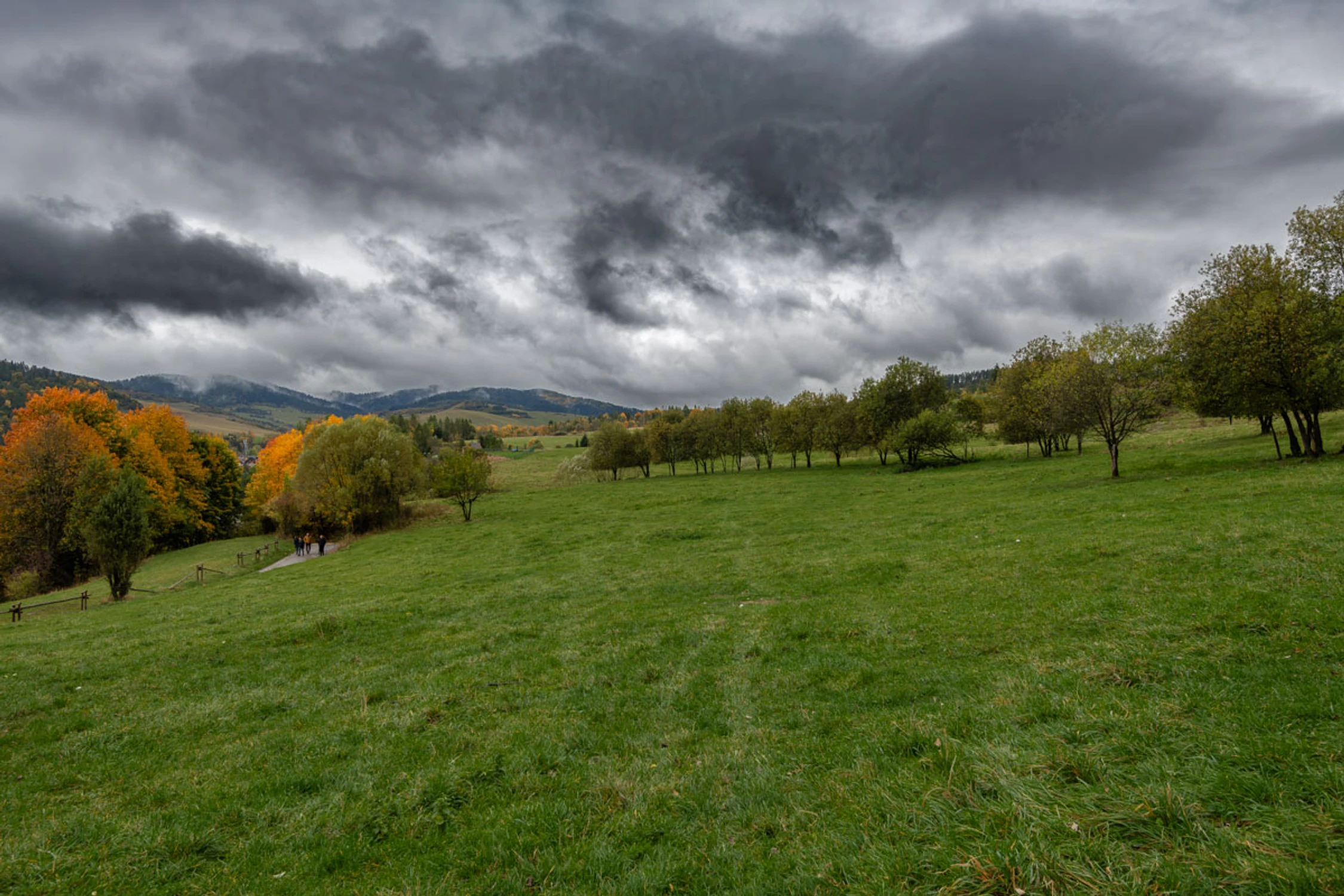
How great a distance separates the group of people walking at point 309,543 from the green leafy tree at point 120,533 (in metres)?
16.5

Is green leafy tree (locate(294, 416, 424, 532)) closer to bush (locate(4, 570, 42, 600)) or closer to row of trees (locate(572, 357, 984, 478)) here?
bush (locate(4, 570, 42, 600))

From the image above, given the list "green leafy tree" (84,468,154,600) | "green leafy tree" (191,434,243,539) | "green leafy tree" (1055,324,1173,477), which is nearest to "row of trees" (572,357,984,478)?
"green leafy tree" (1055,324,1173,477)

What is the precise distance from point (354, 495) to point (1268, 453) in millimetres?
79328

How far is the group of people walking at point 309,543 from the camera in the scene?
54.3 m

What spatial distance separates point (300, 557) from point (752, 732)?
61.2 metres

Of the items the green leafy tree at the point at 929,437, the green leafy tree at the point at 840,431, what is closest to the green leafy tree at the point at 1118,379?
the green leafy tree at the point at 929,437

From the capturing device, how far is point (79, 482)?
147 feet

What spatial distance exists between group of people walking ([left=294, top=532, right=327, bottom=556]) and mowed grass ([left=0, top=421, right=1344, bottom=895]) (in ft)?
112

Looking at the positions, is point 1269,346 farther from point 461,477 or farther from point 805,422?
point 461,477

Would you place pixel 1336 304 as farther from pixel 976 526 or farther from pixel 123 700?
pixel 123 700

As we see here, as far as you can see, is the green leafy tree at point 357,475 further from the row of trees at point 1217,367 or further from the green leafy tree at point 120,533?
the row of trees at point 1217,367

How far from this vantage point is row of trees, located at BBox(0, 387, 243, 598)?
3869 centimetres

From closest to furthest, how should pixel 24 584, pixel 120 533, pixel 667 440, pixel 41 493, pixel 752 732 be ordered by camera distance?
pixel 752 732 < pixel 120 533 < pixel 41 493 < pixel 24 584 < pixel 667 440

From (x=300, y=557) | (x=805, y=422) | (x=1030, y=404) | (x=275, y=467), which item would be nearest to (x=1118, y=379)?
(x=1030, y=404)
